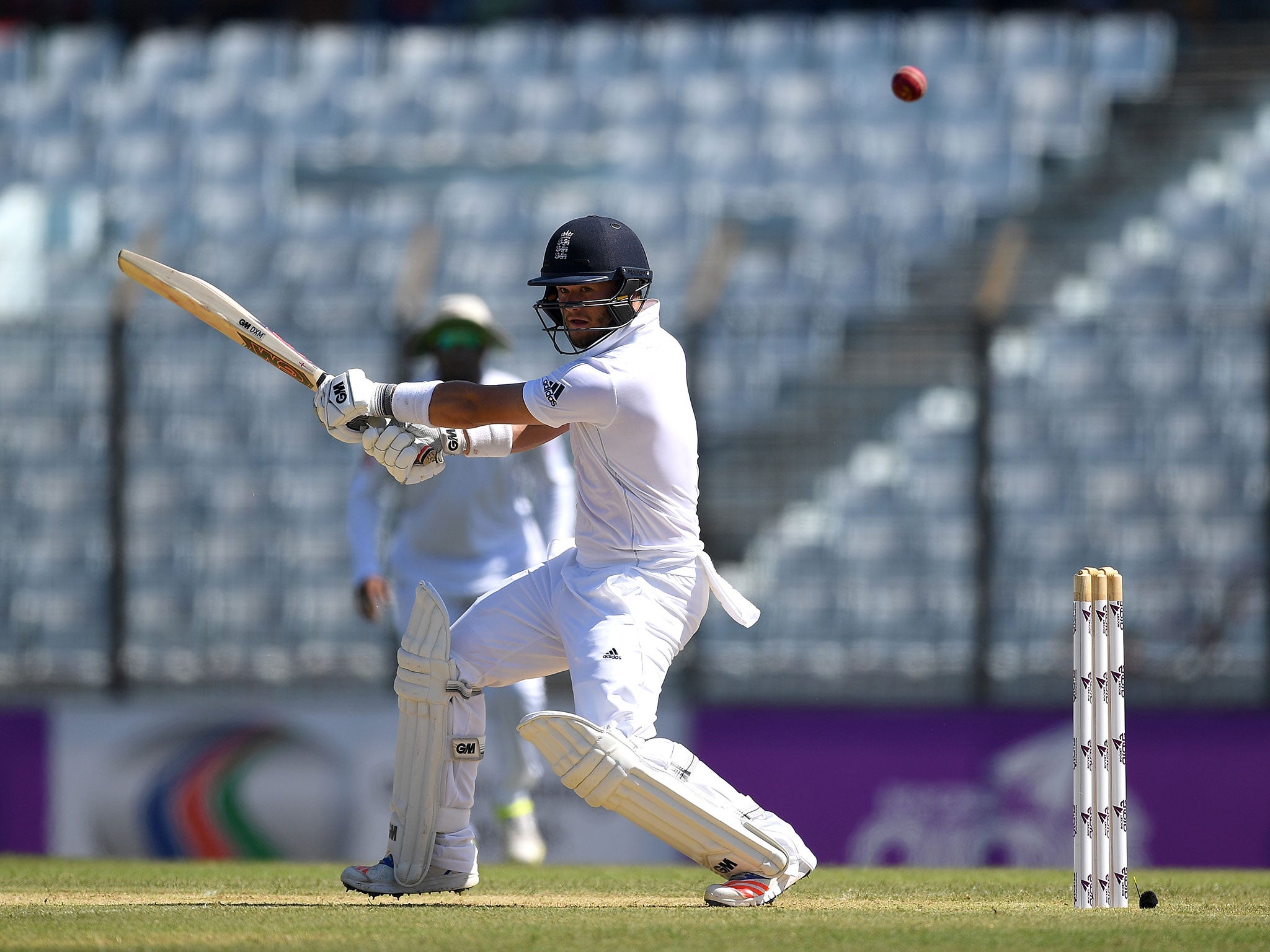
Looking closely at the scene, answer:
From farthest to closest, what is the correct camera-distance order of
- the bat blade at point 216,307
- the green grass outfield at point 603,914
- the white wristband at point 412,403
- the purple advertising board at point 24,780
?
the purple advertising board at point 24,780
the bat blade at point 216,307
the white wristband at point 412,403
the green grass outfield at point 603,914

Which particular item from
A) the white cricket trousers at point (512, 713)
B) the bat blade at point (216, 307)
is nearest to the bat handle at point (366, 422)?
the bat blade at point (216, 307)

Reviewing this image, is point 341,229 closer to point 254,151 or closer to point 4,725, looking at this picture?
point 254,151

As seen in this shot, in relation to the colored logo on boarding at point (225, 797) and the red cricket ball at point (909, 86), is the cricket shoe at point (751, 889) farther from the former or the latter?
the colored logo on boarding at point (225, 797)

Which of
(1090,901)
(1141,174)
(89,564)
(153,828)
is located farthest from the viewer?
(1141,174)

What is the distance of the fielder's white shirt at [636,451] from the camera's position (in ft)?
14.3

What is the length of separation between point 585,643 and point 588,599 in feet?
0.41

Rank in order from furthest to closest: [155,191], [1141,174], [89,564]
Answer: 1. [155,191]
2. [1141,174]
3. [89,564]

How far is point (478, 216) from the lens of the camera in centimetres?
1127

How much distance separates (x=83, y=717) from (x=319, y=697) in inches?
42.4

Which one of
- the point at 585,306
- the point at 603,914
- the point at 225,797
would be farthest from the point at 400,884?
the point at 225,797

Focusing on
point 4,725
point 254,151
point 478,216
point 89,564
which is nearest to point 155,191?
point 254,151

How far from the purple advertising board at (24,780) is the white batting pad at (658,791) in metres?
4.47

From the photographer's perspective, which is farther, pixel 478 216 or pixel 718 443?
pixel 478 216

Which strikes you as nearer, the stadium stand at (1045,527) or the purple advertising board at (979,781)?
the purple advertising board at (979,781)
